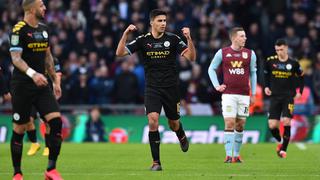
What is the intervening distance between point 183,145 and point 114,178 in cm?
295

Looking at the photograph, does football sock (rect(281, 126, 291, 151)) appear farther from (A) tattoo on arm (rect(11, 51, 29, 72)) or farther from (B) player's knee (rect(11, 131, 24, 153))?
(A) tattoo on arm (rect(11, 51, 29, 72))

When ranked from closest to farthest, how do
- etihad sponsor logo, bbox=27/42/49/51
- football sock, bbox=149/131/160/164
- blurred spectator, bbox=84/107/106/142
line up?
etihad sponsor logo, bbox=27/42/49/51
football sock, bbox=149/131/160/164
blurred spectator, bbox=84/107/106/142

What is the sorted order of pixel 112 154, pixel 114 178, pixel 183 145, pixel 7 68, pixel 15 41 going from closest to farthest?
pixel 15 41 → pixel 114 178 → pixel 183 145 → pixel 112 154 → pixel 7 68

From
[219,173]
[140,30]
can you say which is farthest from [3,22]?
[219,173]

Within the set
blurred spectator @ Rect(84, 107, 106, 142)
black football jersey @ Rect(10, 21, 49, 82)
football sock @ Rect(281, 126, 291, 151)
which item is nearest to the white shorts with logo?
football sock @ Rect(281, 126, 291, 151)

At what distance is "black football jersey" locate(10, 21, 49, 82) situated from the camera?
491 inches

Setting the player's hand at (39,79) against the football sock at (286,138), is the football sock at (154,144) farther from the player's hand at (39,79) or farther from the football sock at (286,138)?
the football sock at (286,138)

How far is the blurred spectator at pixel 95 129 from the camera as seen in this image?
2702 cm

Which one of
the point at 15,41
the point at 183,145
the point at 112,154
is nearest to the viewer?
the point at 15,41

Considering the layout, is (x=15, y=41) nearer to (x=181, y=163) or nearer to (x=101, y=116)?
(x=181, y=163)

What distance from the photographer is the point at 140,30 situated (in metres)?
28.9

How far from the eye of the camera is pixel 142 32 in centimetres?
2895

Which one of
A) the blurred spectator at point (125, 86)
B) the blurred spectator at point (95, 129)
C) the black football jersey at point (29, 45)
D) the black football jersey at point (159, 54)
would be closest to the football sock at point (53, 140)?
the black football jersey at point (29, 45)

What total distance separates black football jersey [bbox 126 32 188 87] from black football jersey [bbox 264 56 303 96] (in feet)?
16.5
